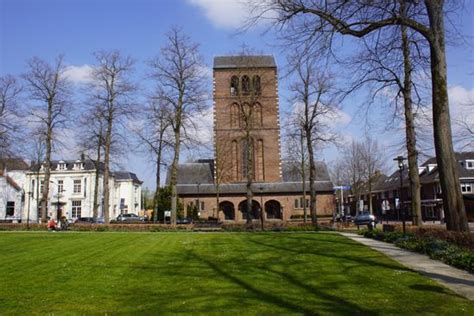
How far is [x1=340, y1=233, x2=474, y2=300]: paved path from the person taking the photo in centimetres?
1001

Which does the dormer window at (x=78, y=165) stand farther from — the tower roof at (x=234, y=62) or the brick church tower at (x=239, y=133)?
the tower roof at (x=234, y=62)

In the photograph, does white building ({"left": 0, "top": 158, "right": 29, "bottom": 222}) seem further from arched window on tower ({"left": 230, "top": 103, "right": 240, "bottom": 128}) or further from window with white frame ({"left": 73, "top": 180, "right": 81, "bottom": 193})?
arched window on tower ({"left": 230, "top": 103, "right": 240, "bottom": 128})

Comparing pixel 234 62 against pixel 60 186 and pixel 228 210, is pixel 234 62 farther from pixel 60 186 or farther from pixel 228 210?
pixel 60 186

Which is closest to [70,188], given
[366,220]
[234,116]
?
[234,116]

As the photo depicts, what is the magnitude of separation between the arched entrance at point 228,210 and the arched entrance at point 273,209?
481 centimetres

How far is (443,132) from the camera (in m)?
15.2

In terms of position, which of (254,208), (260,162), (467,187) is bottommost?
(254,208)

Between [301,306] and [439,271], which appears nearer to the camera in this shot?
[301,306]

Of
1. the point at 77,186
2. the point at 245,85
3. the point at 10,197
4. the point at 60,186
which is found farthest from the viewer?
the point at 60,186

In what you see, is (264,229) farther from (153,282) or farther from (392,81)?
(153,282)

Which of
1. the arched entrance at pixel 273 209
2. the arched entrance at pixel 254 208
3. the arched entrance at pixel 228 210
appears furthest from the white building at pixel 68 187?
the arched entrance at pixel 273 209

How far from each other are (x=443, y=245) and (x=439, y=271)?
350 centimetres

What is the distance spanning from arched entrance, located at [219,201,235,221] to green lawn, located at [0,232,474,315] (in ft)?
152

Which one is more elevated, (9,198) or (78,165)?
(78,165)
